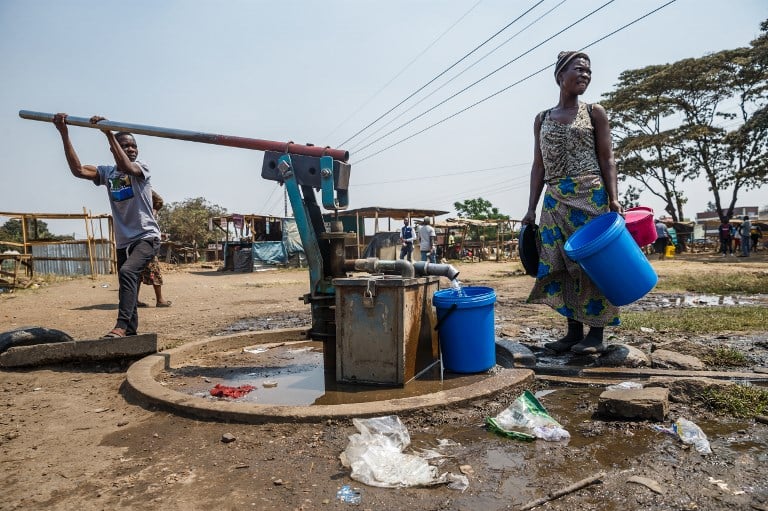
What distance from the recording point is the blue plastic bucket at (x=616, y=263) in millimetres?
3182

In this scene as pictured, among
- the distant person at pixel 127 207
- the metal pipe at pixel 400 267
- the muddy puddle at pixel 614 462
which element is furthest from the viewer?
the distant person at pixel 127 207

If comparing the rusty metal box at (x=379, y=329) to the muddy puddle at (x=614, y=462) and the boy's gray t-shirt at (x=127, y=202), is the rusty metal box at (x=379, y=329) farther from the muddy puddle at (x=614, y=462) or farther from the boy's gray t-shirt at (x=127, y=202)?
the boy's gray t-shirt at (x=127, y=202)

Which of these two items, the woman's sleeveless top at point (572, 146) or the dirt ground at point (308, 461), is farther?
the woman's sleeveless top at point (572, 146)

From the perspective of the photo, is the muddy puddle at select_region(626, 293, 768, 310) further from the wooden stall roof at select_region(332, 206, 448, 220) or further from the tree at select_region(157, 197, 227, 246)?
the tree at select_region(157, 197, 227, 246)

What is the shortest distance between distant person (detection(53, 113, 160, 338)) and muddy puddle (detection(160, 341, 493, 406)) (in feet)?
2.34

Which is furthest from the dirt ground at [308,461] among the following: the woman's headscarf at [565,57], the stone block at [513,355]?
the woman's headscarf at [565,57]

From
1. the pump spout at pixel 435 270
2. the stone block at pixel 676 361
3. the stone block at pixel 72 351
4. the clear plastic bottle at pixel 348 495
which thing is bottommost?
the clear plastic bottle at pixel 348 495

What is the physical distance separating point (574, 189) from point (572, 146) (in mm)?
321

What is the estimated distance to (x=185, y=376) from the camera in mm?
3883

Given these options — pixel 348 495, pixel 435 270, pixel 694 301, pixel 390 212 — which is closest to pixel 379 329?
pixel 435 270

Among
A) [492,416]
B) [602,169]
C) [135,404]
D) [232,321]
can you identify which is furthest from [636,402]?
[232,321]

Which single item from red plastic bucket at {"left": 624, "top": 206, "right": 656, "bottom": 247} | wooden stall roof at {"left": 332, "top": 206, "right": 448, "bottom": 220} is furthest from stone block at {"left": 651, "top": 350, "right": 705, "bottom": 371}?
wooden stall roof at {"left": 332, "top": 206, "right": 448, "bottom": 220}

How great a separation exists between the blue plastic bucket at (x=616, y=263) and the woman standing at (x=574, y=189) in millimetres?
344

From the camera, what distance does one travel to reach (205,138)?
426 cm
